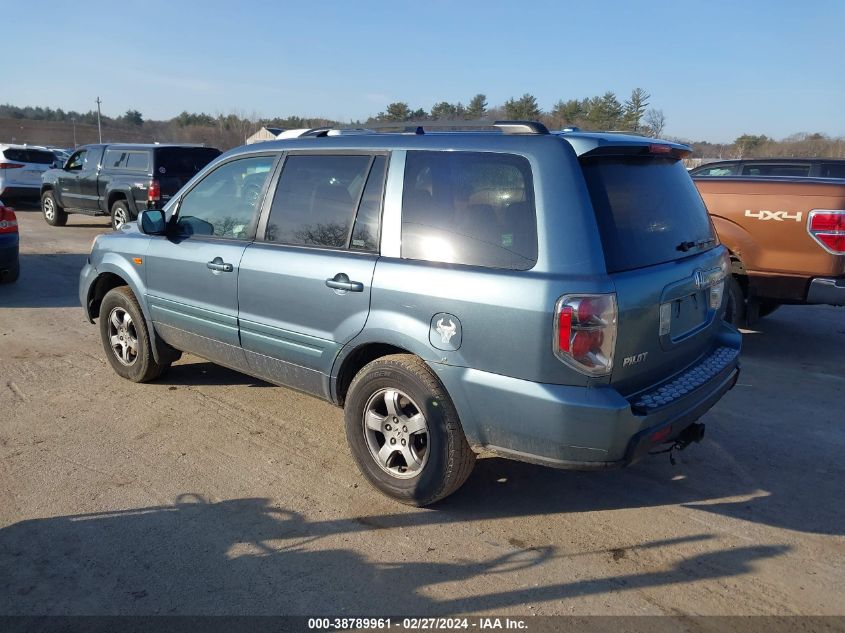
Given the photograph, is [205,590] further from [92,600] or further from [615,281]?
[615,281]

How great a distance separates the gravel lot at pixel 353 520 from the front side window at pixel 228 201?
1321mm

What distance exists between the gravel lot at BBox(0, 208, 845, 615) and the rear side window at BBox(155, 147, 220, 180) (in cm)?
868

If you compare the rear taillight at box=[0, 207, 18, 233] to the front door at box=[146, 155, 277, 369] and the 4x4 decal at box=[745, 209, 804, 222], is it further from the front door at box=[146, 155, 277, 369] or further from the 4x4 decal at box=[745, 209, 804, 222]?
the 4x4 decal at box=[745, 209, 804, 222]

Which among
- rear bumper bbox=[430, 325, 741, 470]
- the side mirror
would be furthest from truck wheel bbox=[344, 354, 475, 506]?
the side mirror

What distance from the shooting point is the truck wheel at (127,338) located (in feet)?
17.1

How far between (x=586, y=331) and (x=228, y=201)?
2816 millimetres

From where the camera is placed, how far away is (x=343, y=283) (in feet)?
12.0

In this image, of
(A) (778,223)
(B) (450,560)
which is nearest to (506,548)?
(B) (450,560)

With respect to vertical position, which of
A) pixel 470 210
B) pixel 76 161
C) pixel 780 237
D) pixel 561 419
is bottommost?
pixel 561 419

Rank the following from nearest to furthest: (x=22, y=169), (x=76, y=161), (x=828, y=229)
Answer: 1. (x=828, y=229)
2. (x=76, y=161)
3. (x=22, y=169)

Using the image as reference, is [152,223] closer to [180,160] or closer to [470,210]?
[470,210]

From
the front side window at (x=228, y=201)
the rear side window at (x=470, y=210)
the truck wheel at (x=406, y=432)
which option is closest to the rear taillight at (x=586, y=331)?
the rear side window at (x=470, y=210)

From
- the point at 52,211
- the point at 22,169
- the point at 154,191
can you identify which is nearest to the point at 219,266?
the point at 154,191

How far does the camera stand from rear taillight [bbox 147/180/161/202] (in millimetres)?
12664
